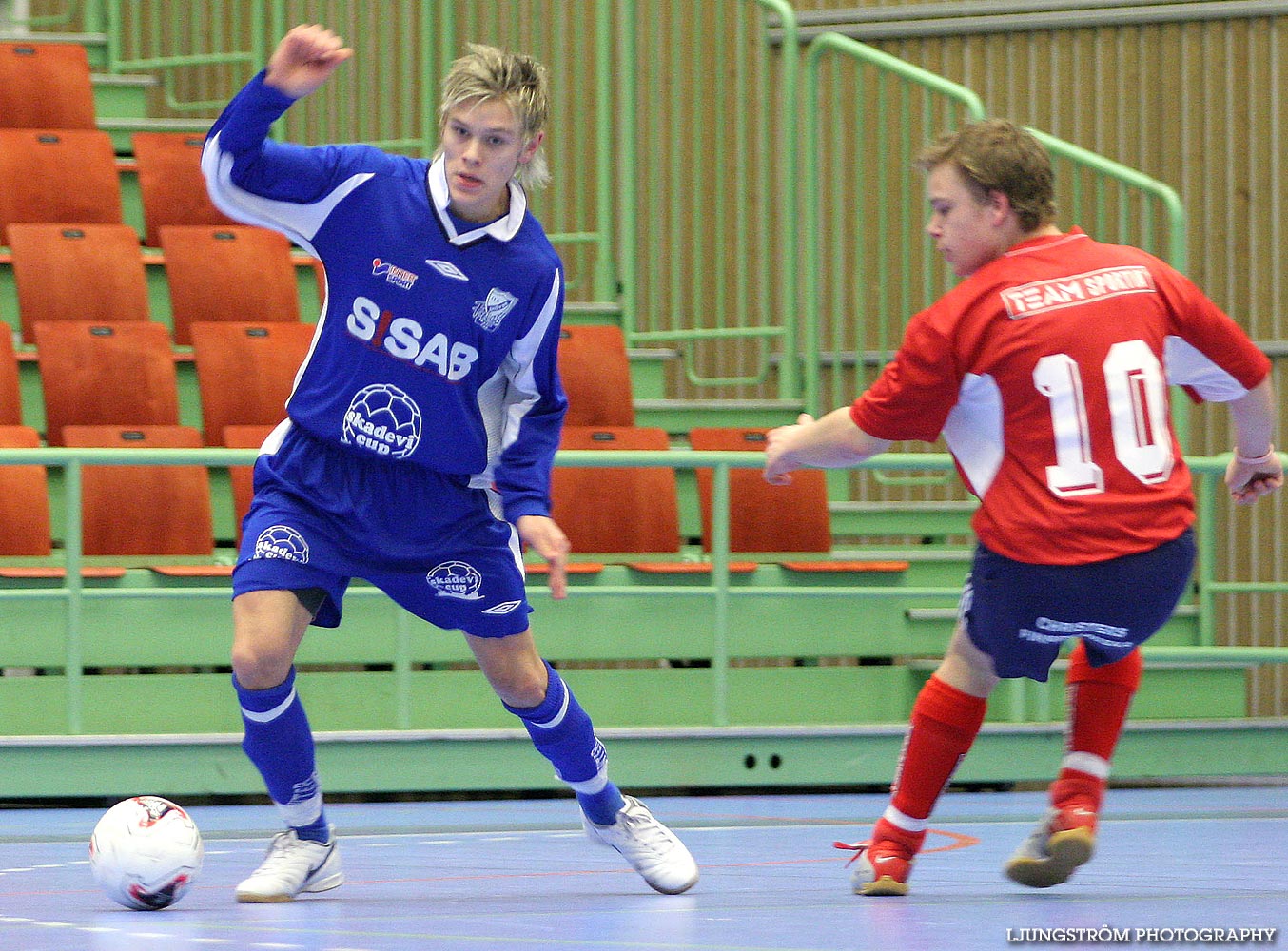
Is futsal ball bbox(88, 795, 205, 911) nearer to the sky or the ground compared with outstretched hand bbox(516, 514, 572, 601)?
nearer to the ground

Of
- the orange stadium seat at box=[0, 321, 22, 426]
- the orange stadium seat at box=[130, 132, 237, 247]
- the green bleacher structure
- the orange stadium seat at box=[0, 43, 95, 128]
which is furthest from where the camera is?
the orange stadium seat at box=[0, 43, 95, 128]

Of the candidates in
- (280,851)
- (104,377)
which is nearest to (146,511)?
(104,377)

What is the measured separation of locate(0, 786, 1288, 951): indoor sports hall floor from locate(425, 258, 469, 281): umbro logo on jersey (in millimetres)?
1152

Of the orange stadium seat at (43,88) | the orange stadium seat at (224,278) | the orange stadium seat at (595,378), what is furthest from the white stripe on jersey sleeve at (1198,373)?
the orange stadium seat at (43,88)

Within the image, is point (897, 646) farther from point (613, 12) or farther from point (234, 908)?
point (613, 12)

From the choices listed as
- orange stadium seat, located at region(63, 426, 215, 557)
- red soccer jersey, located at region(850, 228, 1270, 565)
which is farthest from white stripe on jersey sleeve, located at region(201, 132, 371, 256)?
orange stadium seat, located at region(63, 426, 215, 557)

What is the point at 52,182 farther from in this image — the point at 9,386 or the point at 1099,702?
the point at 1099,702

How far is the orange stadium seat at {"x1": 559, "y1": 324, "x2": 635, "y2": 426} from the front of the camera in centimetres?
694

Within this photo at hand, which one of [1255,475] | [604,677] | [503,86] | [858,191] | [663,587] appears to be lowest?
[604,677]

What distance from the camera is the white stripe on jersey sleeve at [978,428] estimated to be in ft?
10.7

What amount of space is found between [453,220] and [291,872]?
1252mm

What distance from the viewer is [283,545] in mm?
3383

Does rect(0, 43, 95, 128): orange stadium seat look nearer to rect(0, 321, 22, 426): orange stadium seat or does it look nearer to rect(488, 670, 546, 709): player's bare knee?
rect(0, 321, 22, 426): orange stadium seat

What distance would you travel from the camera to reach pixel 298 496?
345 cm
